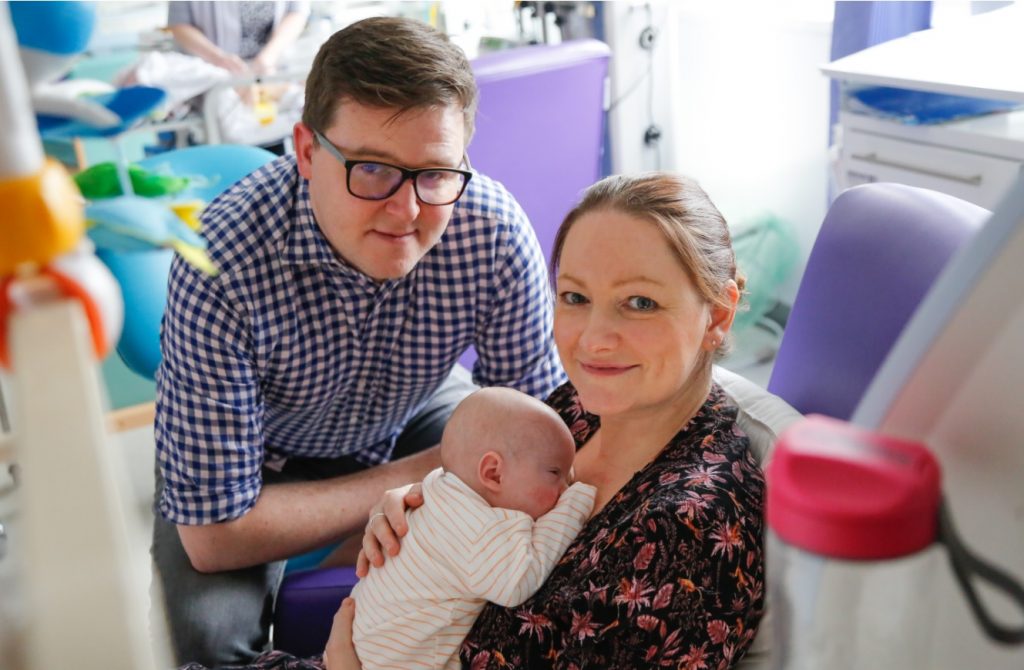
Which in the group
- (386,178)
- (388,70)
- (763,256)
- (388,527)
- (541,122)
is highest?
(388,70)

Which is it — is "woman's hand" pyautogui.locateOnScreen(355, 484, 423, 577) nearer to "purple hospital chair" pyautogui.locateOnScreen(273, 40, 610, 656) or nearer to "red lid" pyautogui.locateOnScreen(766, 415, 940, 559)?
"red lid" pyautogui.locateOnScreen(766, 415, 940, 559)

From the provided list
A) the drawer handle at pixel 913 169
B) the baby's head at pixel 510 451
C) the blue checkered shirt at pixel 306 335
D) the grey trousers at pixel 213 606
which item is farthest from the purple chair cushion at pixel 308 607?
the drawer handle at pixel 913 169

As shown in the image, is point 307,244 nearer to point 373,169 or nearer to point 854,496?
point 373,169

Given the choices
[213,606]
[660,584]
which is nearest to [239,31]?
[213,606]

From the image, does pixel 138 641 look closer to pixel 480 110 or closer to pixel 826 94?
pixel 480 110

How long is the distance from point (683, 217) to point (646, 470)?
33 centimetres

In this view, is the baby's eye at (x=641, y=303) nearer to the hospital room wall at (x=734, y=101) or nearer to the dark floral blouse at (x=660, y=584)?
the dark floral blouse at (x=660, y=584)

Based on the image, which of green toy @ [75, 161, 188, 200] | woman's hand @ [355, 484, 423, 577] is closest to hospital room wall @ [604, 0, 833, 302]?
woman's hand @ [355, 484, 423, 577]

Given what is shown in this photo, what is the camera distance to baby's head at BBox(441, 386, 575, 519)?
1.39 m

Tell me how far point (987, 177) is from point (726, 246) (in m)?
1.15

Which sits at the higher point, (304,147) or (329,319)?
(304,147)

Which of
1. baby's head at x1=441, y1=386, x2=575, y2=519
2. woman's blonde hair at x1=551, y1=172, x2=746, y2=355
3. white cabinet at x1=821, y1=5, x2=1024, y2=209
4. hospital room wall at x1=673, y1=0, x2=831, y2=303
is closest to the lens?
woman's blonde hair at x1=551, y1=172, x2=746, y2=355

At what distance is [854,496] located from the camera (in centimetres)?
37

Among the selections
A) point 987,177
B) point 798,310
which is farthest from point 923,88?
point 798,310
